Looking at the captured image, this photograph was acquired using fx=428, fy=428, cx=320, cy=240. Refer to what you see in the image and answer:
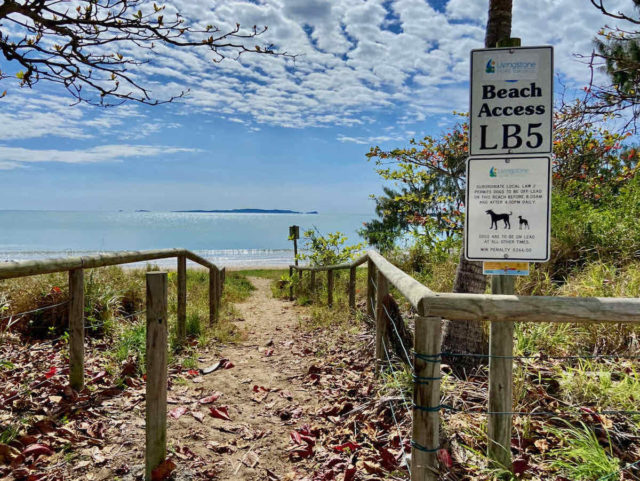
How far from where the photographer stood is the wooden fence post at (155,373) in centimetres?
251

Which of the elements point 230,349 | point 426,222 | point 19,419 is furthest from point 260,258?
point 19,419

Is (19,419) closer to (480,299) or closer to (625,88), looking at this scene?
(480,299)

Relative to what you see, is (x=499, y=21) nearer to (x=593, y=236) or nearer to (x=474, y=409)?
(x=474, y=409)

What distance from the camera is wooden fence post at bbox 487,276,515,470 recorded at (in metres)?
2.40

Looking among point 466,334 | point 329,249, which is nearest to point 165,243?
point 329,249

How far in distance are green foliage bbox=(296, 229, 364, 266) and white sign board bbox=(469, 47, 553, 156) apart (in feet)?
28.6

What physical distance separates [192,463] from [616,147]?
10234 millimetres

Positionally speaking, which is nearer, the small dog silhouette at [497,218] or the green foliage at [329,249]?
the small dog silhouette at [497,218]

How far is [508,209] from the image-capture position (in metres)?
2.30

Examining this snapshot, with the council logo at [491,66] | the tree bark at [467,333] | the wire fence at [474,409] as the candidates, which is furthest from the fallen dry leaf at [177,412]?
the council logo at [491,66]

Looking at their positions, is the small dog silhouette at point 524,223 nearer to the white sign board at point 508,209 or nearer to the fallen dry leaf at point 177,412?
the white sign board at point 508,209

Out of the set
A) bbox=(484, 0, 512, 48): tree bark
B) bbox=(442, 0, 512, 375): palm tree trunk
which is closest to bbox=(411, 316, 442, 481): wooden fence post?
bbox=(442, 0, 512, 375): palm tree trunk

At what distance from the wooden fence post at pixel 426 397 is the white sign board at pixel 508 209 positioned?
23.3 inches

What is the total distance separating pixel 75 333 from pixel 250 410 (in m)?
1.56
